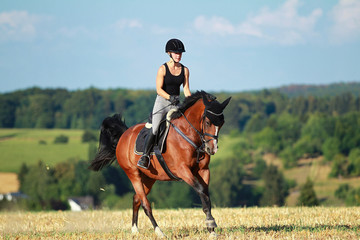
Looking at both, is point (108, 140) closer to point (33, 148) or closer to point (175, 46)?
point (175, 46)

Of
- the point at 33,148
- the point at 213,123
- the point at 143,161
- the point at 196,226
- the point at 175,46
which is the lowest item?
the point at 33,148

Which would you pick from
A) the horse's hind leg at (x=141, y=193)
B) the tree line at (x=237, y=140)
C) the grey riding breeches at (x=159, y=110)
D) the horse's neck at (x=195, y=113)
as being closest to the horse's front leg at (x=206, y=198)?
the horse's neck at (x=195, y=113)

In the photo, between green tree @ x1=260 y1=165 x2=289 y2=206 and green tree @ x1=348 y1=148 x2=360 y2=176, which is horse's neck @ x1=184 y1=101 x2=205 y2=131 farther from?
green tree @ x1=348 y1=148 x2=360 y2=176

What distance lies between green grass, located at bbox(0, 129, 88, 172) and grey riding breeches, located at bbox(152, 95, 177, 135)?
9006 cm

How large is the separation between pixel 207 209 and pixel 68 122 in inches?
5054

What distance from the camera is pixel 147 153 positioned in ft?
32.2

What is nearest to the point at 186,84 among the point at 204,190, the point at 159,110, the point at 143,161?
the point at 159,110

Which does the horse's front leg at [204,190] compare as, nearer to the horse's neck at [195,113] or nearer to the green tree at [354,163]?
the horse's neck at [195,113]

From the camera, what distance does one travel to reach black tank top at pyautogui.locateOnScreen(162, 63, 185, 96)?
963 cm

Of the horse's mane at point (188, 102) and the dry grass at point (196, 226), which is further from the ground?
the horse's mane at point (188, 102)

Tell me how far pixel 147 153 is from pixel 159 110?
34.2 inches

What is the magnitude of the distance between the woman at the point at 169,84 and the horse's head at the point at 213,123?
103 centimetres

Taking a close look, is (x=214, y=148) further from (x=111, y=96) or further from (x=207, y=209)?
(x=111, y=96)

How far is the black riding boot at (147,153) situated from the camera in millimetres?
9742
